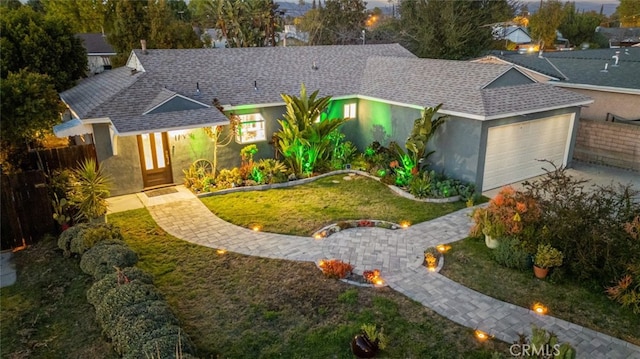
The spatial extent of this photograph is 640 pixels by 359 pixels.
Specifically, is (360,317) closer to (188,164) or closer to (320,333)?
(320,333)

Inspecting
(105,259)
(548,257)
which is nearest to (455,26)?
(548,257)

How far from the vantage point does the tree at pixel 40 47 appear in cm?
1820

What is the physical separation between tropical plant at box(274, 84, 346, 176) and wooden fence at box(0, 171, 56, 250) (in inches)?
311

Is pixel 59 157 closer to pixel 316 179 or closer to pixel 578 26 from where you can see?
pixel 316 179

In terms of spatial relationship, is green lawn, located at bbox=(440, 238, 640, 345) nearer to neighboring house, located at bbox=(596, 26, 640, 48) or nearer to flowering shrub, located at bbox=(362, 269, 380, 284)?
flowering shrub, located at bbox=(362, 269, 380, 284)

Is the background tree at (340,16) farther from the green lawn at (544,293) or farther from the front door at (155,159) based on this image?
the green lawn at (544,293)

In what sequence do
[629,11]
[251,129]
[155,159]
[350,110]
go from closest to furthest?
[155,159]
[251,129]
[350,110]
[629,11]

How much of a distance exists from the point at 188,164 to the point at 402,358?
37.0 ft

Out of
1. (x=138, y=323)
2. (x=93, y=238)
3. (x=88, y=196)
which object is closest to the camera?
(x=138, y=323)

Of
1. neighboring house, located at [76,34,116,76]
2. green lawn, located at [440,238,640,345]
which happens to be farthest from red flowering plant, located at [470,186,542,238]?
neighboring house, located at [76,34,116,76]

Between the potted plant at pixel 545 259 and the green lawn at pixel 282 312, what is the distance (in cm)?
282

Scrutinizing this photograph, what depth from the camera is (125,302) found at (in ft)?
23.5

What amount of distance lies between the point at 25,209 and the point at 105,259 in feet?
12.7

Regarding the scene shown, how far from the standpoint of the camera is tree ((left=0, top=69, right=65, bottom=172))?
39.9ft
